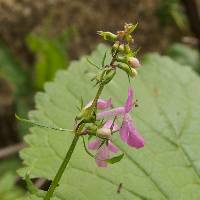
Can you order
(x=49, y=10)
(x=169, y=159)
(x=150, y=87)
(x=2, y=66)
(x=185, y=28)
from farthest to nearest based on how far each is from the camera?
(x=185, y=28) < (x=49, y=10) < (x=2, y=66) < (x=150, y=87) < (x=169, y=159)

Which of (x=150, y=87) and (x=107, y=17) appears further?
(x=107, y=17)

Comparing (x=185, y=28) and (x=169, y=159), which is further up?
(x=185, y=28)

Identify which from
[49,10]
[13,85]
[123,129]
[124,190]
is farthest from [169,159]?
[49,10]

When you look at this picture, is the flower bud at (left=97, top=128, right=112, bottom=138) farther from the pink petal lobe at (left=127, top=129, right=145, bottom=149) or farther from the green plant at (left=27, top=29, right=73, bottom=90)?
the green plant at (left=27, top=29, right=73, bottom=90)

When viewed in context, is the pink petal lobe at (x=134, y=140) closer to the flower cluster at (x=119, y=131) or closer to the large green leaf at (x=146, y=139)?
the flower cluster at (x=119, y=131)

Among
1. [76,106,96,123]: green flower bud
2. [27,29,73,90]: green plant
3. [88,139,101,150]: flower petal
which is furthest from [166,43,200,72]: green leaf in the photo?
[76,106,96,123]: green flower bud

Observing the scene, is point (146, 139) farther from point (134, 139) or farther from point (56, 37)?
point (56, 37)

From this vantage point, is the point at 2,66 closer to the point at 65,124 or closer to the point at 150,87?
the point at 150,87
